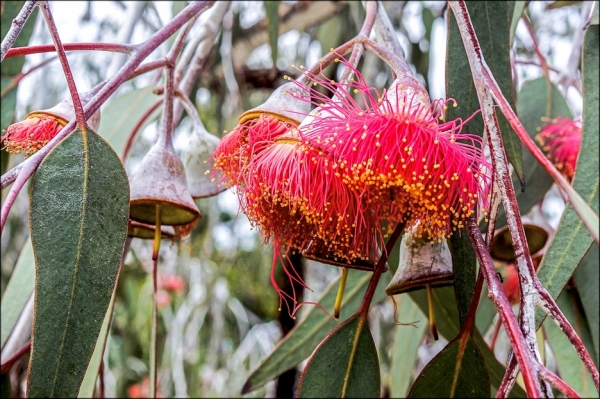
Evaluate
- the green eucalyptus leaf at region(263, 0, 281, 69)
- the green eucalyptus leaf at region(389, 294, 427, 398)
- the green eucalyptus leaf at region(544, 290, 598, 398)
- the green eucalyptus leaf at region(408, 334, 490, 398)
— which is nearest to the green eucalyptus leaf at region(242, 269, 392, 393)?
the green eucalyptus leaf at region(389, 294, 427, 398)

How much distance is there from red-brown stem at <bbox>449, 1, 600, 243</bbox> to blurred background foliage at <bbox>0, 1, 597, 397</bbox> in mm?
969

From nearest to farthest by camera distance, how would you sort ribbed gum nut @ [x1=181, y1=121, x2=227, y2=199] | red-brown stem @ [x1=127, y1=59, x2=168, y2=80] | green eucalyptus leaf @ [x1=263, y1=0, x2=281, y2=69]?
red-brown stem @ [x1=127, y1=59, x2=168, y2=80]
ribbed gum nut @ [x1=181, y1=121, x2=227, y2=199]
green eucalyptus leaf @ [x1=263, y1=0, x2=281, y2=69]

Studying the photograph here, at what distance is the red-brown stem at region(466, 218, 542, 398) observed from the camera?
451 millimetres

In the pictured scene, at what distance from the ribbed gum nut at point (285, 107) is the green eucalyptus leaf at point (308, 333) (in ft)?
1.61

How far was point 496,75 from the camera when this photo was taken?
83cm

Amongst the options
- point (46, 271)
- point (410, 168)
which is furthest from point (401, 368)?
point (46, 271)

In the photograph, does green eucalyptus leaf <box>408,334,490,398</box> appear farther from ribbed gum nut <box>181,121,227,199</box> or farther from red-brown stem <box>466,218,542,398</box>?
ribbed gum nut <box>181,121,227,199</box>

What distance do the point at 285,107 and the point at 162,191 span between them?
168 mm

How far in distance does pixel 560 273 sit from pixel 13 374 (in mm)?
1304

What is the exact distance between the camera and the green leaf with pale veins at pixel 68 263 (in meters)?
0.61

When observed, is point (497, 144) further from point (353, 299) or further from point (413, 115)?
point (353, 299)

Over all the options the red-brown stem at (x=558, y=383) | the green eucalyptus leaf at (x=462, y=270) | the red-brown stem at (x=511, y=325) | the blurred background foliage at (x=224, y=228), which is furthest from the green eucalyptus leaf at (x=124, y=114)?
the red-brown stem at (x=558, y=383)

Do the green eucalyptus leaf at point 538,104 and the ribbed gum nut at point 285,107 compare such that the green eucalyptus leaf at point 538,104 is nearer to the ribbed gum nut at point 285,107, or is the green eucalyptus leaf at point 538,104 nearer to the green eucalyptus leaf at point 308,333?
the green eucalyptus leaf at point 308,333

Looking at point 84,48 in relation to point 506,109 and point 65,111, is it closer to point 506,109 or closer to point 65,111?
point 65,111
